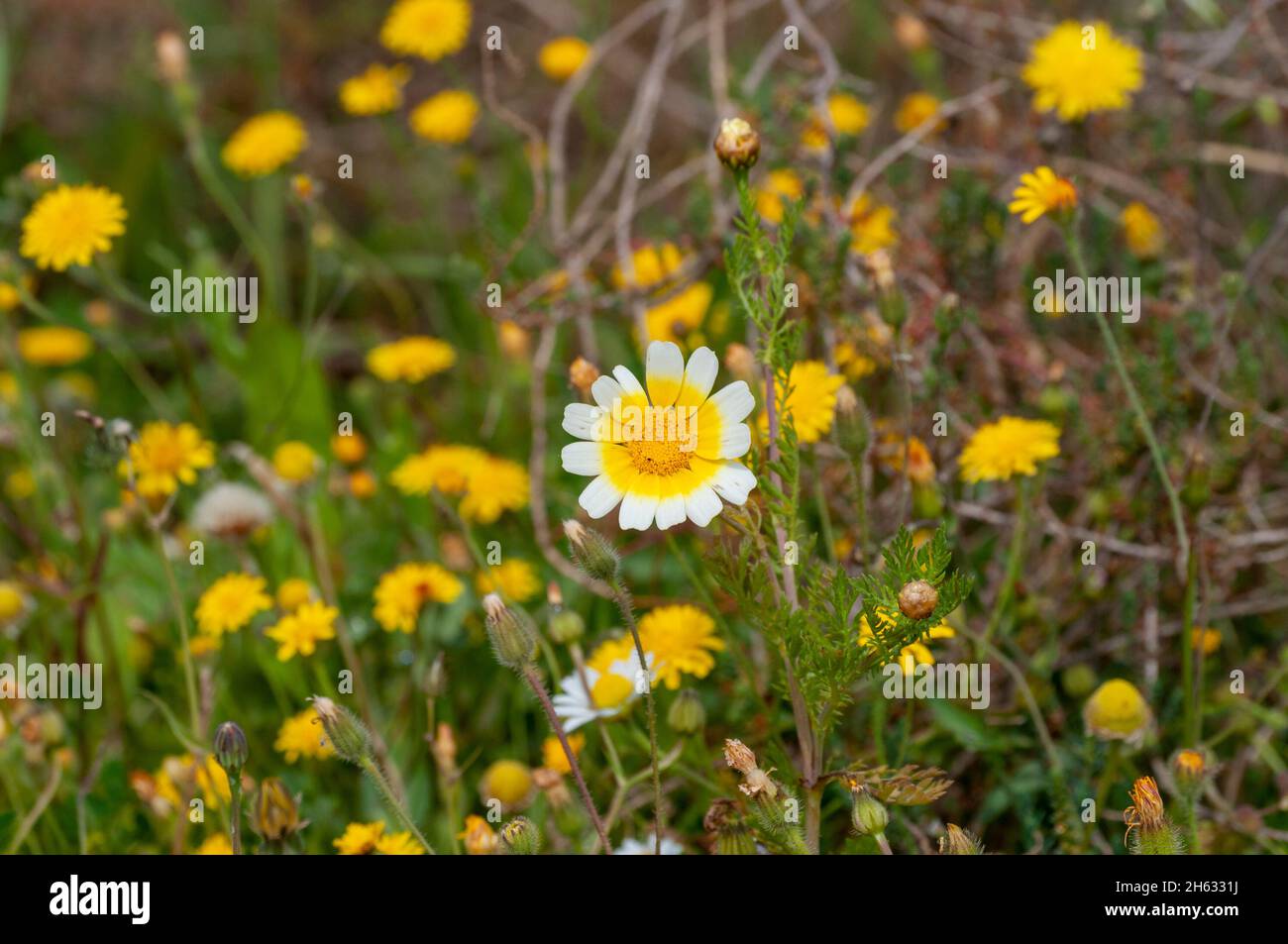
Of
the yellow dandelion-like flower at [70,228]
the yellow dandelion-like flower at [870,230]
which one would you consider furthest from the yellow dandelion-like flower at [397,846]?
the yellow dandelion-like flower at [870,230]

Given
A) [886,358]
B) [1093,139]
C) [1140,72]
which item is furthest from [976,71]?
[886,358]

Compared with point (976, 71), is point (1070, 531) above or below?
below

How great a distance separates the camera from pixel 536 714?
5.44 feet

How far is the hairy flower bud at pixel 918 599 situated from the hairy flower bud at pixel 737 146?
381 millimetres

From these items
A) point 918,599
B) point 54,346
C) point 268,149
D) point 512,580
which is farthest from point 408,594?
point 54,346

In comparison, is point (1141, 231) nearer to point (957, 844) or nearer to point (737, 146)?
point (737, 146)

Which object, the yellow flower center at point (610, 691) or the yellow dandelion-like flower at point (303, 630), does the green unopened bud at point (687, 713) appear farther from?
the yellow dandelion-like flower at point (303, 630)

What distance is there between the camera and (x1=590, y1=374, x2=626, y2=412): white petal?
3.57 ft

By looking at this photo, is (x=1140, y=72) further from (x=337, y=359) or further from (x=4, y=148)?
(x=4, y=148)

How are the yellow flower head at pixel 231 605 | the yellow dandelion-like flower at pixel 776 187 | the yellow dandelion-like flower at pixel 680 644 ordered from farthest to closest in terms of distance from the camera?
the yellow dandelion-like flower at pixel 776 187 → the yellow flower head at pixel 231 605 → the yellow dandelion-like flower at pixel 680 644

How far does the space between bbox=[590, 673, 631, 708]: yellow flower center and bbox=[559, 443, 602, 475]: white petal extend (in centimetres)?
29

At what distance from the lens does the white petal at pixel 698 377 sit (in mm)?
1098
